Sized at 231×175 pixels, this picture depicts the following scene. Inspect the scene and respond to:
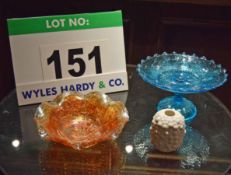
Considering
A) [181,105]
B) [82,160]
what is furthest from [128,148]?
[181,105]

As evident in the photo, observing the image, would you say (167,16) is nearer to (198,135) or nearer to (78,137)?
(198,135)

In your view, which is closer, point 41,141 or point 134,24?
point 41,141

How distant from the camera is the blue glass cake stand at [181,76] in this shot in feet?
3.17

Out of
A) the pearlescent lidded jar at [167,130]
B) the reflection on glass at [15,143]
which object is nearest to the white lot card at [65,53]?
the reflection on glass at [15,143]

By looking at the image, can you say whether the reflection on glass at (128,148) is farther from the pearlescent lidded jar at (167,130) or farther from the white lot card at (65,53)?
the white lot card at (65,53)

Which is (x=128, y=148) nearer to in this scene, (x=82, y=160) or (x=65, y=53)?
(x=82, y=160)

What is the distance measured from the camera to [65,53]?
100cm

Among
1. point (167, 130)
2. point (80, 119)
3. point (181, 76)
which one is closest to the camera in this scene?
point (167, 130)

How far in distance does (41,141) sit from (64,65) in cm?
21

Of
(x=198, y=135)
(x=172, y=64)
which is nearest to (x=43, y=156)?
(x=198, y=135)

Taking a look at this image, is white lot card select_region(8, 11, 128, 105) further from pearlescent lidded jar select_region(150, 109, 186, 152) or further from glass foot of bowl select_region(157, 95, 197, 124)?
pearlescent lidded jar select_region(150, 109, 186, 152)

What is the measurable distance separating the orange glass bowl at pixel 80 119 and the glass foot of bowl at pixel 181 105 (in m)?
0.17

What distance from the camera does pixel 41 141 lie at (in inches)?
35.3

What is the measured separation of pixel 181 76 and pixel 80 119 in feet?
1.04
